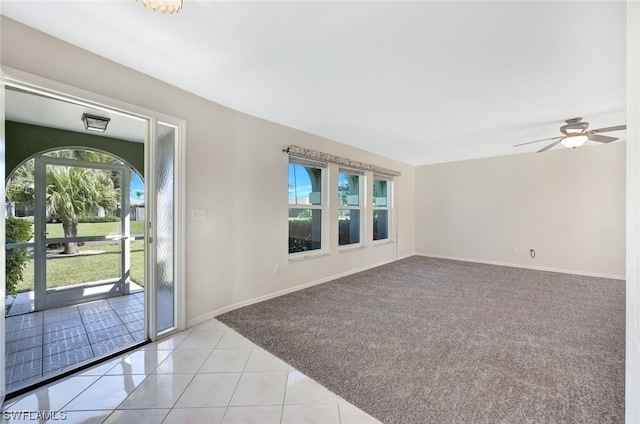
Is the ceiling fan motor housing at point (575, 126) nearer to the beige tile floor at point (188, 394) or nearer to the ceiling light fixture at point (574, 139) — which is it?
the ceiling light fixture at point (574, 139)

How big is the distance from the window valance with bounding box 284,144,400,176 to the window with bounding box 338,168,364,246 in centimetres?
17

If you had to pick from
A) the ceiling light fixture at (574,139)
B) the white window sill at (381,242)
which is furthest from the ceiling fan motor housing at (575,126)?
the white window sill at (381,242)

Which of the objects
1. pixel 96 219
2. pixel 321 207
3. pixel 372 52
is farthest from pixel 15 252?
pixel 372 52

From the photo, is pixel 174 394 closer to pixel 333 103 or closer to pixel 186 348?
pixel 186 348

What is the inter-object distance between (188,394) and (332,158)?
11.2 feet

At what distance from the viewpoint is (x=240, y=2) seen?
145cm

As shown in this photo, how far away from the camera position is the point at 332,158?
4.17 meters

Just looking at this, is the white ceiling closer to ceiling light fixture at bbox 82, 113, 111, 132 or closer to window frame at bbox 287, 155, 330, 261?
window frame at bbox 287, 155, 330, 261

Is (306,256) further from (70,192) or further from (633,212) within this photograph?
(633,212)

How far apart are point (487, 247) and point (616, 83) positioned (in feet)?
12.7

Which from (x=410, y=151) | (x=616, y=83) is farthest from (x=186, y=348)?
(x=410, y=151)

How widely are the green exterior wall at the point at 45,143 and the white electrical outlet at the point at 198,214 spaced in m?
1.97

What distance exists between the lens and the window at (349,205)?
465cm

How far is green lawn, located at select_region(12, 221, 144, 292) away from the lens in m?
3.16
